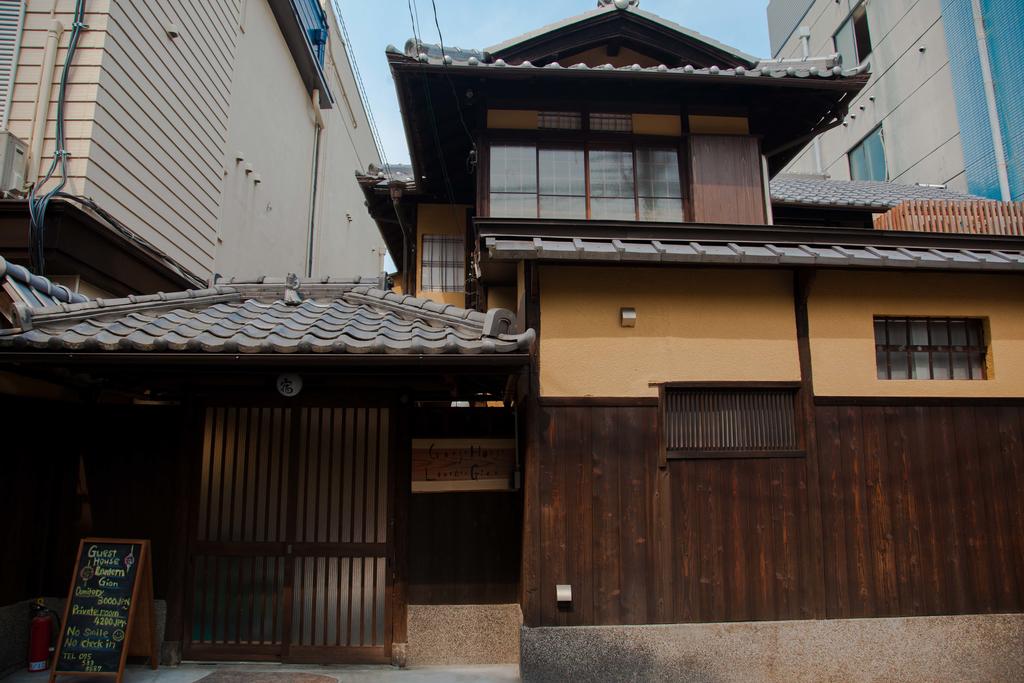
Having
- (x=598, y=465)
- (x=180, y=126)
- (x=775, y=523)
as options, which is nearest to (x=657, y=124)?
(x=598, y=465)

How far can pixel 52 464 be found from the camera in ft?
24.1

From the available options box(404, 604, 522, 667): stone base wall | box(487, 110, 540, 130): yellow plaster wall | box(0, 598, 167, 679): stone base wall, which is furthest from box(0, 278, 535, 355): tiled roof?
box(487, 110, 540, 130): yellow plaster wall

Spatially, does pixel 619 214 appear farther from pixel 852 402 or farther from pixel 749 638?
pixel 749 638

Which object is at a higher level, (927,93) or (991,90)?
(927,93)

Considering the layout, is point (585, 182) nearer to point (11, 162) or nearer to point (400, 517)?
point (400, 517)

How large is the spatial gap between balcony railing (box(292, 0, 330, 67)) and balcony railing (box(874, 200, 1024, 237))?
1585 cm

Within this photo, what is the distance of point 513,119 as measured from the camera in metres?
10.0

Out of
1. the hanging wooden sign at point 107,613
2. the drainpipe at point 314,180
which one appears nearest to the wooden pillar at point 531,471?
the hanging wooden sign at point 107,613

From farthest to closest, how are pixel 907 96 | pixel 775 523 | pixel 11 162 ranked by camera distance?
pixel 907 96 → pixel 11 162 → pixel 775 523

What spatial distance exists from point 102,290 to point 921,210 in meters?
13.6

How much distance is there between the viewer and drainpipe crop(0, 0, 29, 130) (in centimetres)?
820

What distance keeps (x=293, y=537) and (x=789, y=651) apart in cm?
572

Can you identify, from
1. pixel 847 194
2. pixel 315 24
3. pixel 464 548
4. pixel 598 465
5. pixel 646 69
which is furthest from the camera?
pixel 315 24

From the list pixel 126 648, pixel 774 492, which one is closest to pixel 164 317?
pixel 126 648
